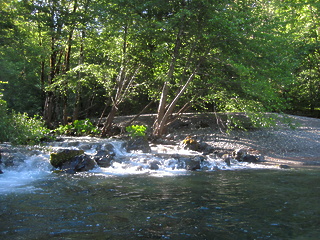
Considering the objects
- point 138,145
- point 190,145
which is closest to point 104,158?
point 138,145

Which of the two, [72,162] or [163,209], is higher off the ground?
[72,162]

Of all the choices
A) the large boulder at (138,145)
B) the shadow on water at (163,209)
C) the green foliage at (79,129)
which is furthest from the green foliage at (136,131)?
the shadow on water at (163,209)

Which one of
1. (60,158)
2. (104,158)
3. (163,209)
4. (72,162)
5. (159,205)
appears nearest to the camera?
(163,209)

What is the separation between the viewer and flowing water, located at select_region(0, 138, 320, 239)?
16.8 feet

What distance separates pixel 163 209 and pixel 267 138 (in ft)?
38.5

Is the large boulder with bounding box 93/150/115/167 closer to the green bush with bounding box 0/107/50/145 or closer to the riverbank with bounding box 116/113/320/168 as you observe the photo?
the green bush with bounding box 0/107/50/145

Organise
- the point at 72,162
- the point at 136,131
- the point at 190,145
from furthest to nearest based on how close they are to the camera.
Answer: the point at 136,131 < the point at 190,145 < the point at 72,162

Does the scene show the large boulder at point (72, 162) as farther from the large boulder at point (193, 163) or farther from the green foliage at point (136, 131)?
the green foliage at point (136, 131)

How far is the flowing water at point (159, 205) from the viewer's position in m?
5.11

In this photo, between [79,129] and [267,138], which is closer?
[267,138]

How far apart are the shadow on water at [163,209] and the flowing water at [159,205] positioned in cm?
1

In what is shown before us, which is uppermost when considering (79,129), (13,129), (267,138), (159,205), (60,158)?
(13,129)

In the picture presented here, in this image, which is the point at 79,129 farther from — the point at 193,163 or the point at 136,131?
the point at 193,163

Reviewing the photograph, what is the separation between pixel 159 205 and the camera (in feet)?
21.6
